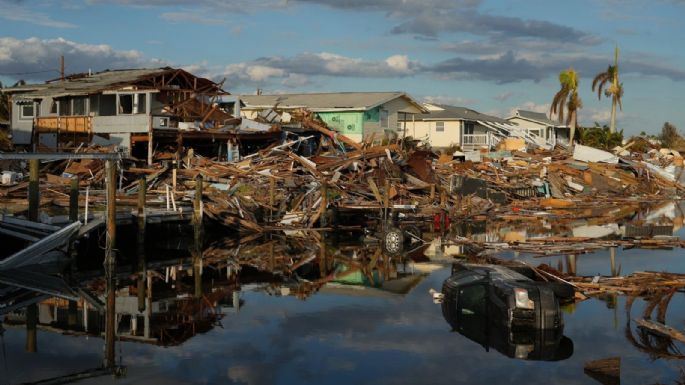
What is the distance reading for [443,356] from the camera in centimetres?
1554

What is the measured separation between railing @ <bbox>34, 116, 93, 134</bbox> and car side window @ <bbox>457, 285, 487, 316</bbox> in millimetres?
27600

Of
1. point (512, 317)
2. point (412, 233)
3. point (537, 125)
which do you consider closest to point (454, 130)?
point (537, 125)

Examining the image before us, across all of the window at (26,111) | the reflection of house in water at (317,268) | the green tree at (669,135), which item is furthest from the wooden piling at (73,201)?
the green tree at (669,135)

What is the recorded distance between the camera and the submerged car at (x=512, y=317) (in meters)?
15.9

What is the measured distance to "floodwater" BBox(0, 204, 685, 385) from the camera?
14.5 meters

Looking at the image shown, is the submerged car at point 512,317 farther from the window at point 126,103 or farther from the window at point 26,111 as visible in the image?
the window at point 26,111

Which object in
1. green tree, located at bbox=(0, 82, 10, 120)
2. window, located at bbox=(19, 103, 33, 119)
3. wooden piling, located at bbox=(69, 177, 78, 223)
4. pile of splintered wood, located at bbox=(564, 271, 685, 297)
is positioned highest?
green tree, located at bbox=(0, 82, 10, 120)

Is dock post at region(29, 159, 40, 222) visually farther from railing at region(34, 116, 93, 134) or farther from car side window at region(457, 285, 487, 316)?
railing at region(34, 116, 93, 134)

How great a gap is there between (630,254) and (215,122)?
22.8m

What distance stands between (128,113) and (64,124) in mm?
3395

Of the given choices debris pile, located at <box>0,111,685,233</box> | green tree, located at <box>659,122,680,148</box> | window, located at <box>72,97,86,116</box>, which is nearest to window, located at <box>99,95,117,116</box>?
window, located at <box>72,97,86,116</box>

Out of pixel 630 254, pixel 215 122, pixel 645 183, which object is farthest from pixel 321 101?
pixel 630 254

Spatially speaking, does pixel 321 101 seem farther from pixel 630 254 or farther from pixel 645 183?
pixel 630 254

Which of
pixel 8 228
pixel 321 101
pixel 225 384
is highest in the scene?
pixel 321 101
